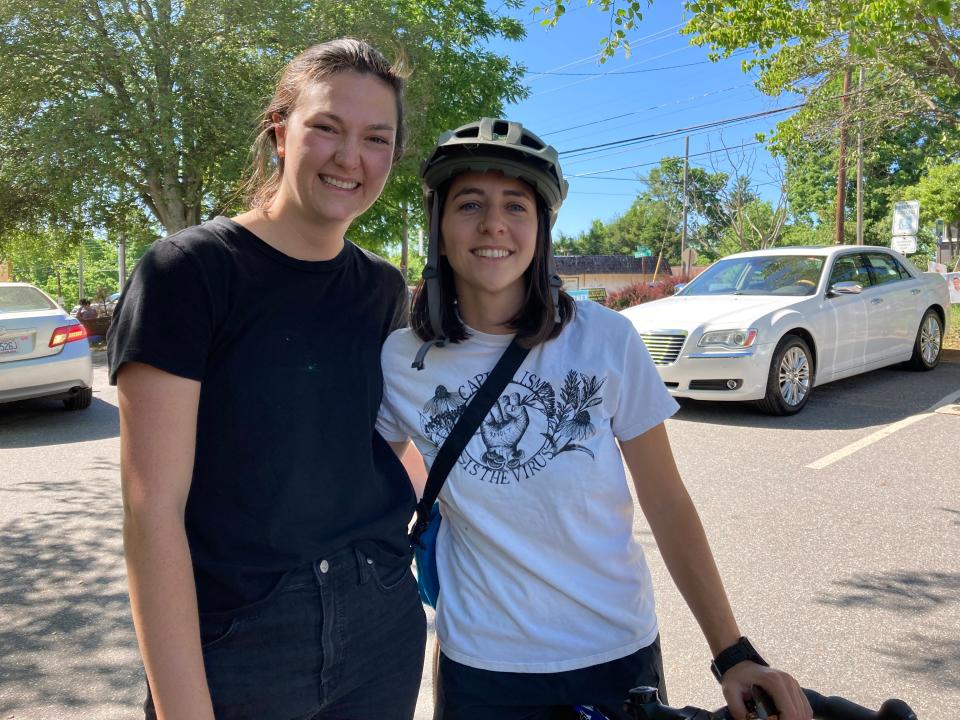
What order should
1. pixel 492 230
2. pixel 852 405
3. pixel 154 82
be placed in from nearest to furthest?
pixel 492 230 → pixel 852 405 → pixel 154 82

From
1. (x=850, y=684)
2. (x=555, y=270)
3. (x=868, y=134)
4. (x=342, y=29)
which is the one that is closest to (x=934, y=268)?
(x=868, y=134)

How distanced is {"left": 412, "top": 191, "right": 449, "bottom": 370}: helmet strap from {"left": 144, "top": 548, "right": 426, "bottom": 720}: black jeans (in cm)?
48

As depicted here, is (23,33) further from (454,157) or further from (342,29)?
(454,157)

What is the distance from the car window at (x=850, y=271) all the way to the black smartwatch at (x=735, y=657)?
7809mm

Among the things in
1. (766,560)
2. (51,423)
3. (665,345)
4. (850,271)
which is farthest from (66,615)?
(850,271)

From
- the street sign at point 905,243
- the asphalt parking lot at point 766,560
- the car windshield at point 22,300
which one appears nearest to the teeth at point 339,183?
the asphalt parking lot at point 766,560

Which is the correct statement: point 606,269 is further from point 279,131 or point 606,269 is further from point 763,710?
point 763,710

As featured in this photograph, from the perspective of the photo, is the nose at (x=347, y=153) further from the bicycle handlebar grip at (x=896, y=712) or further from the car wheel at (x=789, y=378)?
the car wheel at (x=789, y=378)

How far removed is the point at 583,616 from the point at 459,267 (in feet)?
2.66

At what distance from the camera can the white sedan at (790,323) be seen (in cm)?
762

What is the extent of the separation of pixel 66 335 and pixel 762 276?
751cm

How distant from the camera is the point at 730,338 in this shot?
7.64 m

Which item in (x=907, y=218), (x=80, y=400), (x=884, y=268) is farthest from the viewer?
(x=907, y=218)

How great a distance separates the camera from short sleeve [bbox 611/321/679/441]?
1746mm
